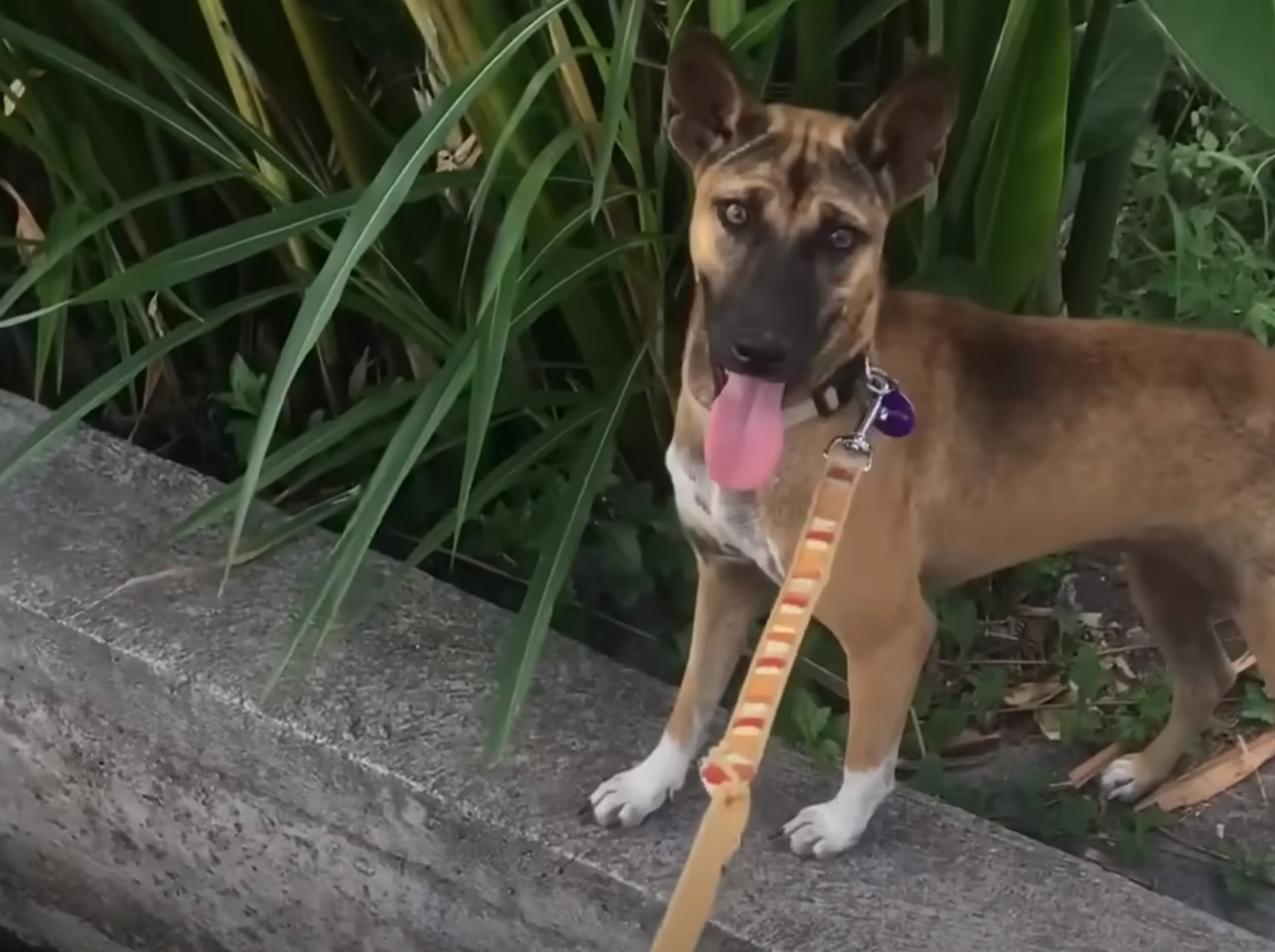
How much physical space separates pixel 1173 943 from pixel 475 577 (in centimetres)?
90

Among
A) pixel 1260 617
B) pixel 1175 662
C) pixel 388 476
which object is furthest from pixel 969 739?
pixel 388 476

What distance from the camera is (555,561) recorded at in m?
1.63

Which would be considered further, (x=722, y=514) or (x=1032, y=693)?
(x=1032, y=693)

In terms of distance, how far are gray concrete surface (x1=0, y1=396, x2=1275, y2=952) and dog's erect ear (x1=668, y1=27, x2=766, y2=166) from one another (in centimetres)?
58

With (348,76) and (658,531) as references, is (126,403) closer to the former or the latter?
(348,76)

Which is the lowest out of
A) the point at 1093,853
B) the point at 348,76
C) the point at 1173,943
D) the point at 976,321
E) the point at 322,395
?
the point at 1093,853

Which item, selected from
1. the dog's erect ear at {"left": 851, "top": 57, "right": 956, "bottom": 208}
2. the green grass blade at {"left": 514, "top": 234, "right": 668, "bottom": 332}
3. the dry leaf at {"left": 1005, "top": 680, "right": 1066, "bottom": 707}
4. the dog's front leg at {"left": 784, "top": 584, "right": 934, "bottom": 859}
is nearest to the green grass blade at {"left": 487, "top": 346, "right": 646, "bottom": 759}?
the green grass blade at {"left": 514, "top": 234, "right": 668, "bottom": 332}

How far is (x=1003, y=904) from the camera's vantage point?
147 centimetres

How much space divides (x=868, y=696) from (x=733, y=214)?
17.4 inches

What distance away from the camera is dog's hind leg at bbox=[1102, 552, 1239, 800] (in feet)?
5.88

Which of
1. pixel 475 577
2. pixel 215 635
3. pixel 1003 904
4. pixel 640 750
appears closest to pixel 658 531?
pixel 475 577

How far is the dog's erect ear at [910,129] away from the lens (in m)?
1.29

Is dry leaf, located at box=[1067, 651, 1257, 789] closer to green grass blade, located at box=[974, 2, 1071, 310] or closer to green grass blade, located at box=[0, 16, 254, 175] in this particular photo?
green grass blade, located at box=[974, 2, 1071, 310]

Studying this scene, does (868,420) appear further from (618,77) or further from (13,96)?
(13,96)
